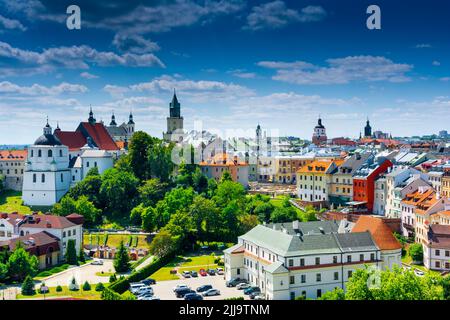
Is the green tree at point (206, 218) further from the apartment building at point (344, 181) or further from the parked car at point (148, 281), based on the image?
the apartment building at point (344, 181)

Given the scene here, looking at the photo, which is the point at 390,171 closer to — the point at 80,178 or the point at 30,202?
the point at 80,178

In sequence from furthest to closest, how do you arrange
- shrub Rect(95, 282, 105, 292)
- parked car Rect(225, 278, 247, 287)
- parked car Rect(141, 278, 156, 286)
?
parked car Rect(141, 278, 156, 286)
parked car Rect(225, 278, 247, 287)
shrub Rect(95, 282, 105, 292)

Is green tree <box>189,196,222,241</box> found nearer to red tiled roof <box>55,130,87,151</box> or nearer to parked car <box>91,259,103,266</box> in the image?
parked car <box>91,259,103,266</box>

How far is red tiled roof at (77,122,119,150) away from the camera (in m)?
50.4

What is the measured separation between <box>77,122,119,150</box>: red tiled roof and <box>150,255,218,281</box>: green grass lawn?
78.4 ft

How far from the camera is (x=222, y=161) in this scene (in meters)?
46.8

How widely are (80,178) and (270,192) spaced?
50.3ft

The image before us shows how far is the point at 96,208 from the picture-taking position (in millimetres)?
37844

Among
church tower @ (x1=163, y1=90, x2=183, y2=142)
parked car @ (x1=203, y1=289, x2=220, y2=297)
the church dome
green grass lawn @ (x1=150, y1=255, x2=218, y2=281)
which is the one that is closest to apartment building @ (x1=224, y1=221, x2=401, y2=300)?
parked car @ (x1=203, y1=289, x2=220, y2=297)

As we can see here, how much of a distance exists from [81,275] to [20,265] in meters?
2.97

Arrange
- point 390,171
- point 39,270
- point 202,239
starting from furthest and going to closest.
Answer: point 390,171
point 202,239
point 39,270

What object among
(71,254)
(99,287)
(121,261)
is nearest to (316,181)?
(121,261)

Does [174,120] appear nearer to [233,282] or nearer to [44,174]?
[44,174]
